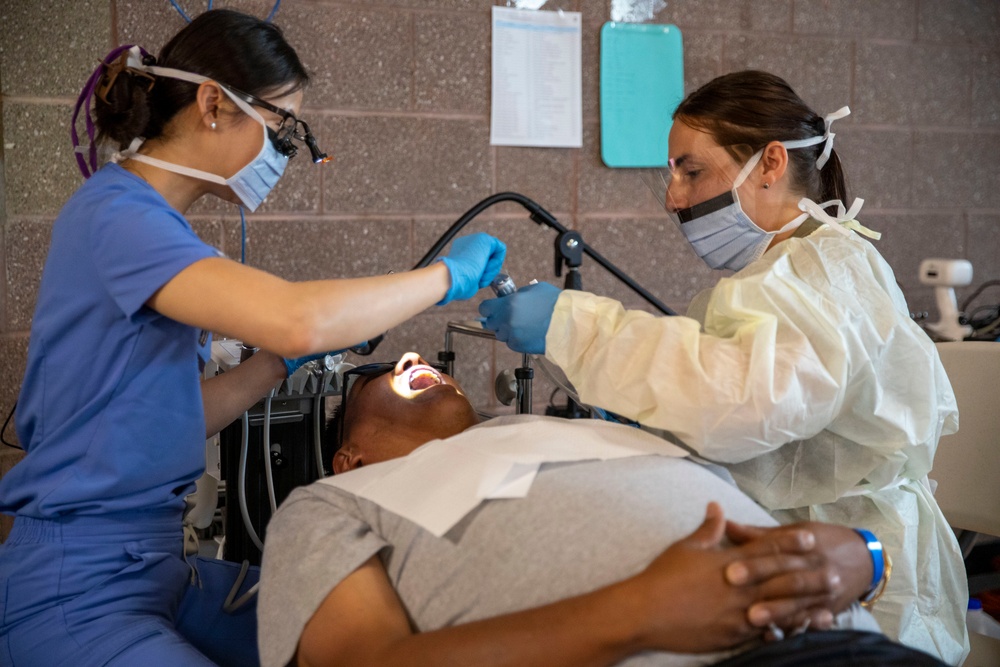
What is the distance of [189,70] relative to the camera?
1385 mm

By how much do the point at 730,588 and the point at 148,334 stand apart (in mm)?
835

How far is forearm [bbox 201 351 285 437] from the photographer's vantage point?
1545 mm

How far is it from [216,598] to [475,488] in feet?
1.97

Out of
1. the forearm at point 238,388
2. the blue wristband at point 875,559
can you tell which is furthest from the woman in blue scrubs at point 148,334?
the blue wristband at point 875,559

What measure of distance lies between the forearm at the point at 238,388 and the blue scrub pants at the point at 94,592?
0.71 feet

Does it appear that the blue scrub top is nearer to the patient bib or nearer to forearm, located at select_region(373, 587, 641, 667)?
the patient bib

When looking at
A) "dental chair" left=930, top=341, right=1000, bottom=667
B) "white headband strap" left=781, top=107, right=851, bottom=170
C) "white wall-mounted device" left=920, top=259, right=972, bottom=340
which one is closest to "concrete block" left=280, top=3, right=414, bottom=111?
"white headband strap" left=781, top=107, right=851, bottom=170

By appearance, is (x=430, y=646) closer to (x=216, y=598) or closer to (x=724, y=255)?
(x=216, y=598)

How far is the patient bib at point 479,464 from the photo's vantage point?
1100mm

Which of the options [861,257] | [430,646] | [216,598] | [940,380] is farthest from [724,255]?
[216,598]

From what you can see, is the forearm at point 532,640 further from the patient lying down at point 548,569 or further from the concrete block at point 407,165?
the concrete block at point 407,165

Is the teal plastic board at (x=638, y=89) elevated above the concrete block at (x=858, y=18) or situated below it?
below

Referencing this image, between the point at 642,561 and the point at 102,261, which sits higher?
the point at 102,261

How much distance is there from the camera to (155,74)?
1374 millimetres
